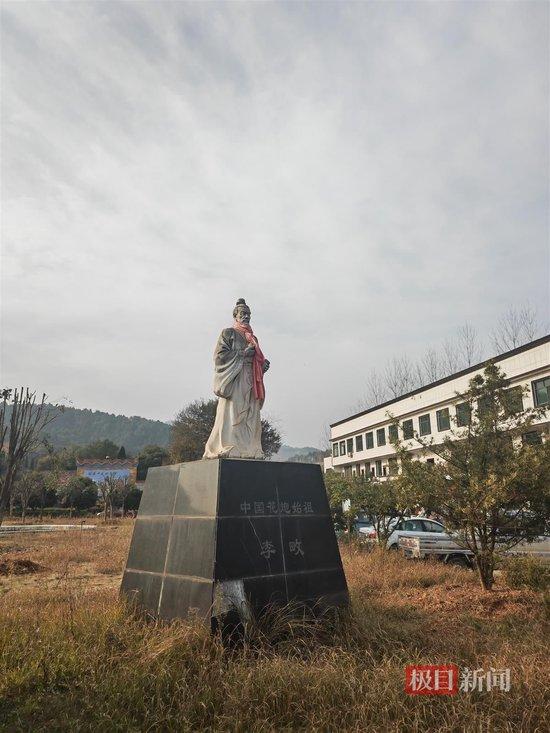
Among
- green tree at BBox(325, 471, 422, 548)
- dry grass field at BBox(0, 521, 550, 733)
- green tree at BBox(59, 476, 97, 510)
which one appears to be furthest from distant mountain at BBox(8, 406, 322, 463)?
dry grass field at BBox(0, 521, 550, 733)

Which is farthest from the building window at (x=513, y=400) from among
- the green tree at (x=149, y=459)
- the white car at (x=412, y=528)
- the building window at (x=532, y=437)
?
the green tree at (x=149, y=459)

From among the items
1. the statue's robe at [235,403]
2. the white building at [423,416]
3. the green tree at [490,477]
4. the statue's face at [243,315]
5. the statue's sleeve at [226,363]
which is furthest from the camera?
the white building at [423,416]

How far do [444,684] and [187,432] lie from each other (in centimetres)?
3532

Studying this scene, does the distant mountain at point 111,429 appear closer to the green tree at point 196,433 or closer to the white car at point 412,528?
the green tree at point 196,433

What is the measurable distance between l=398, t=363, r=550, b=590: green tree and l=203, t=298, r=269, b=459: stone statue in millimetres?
3193

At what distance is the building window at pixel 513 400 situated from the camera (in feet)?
27.4

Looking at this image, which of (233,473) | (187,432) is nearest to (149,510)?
(233,473)

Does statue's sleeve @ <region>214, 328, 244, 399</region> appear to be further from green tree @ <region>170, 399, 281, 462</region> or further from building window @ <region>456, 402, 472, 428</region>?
green tree @ <region>170, 399, 281, 462</region>

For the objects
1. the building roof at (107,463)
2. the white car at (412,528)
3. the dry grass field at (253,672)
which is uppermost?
the building roof at (107,463)

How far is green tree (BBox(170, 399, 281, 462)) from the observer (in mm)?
37062

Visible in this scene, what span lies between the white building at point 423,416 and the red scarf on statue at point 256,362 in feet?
10.7

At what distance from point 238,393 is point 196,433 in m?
31.9

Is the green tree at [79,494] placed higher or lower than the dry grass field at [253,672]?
higher

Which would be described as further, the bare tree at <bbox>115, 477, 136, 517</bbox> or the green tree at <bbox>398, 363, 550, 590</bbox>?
the bare tree at <bbox>115, 477, 136, 517</bbox>
